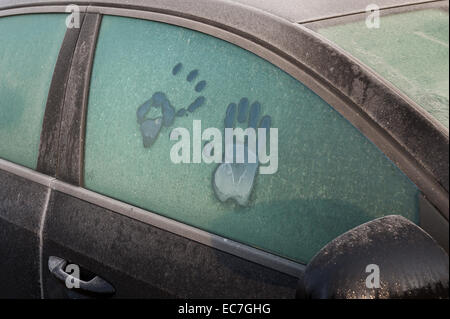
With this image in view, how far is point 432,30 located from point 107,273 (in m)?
1.28

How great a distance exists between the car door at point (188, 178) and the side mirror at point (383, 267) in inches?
7.2

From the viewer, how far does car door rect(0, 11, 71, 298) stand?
200cm

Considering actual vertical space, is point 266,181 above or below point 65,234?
above

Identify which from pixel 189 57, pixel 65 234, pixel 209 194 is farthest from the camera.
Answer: pixel 65 234

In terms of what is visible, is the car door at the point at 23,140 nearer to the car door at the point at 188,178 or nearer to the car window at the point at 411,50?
the car door at the point at 188,178

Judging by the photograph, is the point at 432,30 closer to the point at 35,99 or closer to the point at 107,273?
the point at 107,273

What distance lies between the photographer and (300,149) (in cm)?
142

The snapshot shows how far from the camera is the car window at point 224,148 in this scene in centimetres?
135

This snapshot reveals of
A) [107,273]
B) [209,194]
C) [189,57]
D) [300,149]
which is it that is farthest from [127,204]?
[300,149]

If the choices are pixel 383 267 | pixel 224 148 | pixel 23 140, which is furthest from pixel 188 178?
pixel 23 140

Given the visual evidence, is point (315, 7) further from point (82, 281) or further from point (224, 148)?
point (82, 281)

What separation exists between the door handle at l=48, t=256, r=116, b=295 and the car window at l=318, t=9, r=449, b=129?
3.65 feet

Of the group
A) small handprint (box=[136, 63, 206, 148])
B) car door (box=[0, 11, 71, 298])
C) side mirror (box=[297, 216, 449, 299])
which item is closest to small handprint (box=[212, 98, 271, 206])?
small handprint (box=[136, 63, 206, 148])

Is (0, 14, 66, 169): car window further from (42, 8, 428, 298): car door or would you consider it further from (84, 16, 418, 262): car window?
(84, 16, 418, 262): car window
